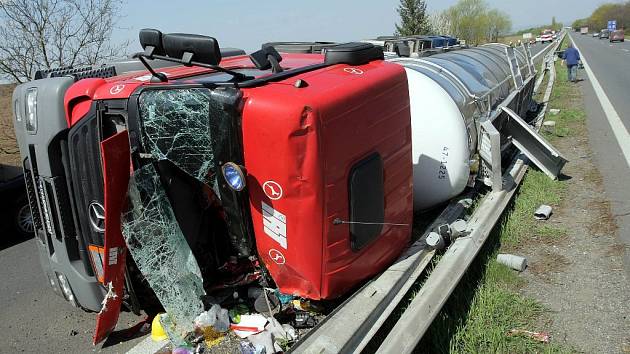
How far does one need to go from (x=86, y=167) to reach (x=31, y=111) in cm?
66

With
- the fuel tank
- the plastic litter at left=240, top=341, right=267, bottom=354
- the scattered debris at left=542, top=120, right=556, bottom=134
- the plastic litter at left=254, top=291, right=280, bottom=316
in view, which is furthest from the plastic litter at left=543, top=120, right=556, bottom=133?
the plastic litter at left=240, top=341, right=267, bottom=354

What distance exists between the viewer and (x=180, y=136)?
2.92m

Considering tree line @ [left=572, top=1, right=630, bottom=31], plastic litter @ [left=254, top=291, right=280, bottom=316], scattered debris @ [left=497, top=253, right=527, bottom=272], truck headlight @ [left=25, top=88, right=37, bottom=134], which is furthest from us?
tree line @ [left=572, top=1, right=630, bottom=31]

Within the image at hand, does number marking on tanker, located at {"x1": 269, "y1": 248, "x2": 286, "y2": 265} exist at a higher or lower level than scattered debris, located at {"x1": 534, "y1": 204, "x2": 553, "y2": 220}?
higher

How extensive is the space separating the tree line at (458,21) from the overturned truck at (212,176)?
3424 cm

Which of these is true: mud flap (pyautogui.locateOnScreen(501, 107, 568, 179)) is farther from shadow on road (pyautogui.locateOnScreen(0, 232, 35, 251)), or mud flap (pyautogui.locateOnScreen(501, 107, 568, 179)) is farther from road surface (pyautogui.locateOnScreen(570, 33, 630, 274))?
shadow on road (pyautogui.locateOnScreen(0, 232, 35, 251))

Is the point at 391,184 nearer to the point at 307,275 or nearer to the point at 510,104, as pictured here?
the point at 307,275

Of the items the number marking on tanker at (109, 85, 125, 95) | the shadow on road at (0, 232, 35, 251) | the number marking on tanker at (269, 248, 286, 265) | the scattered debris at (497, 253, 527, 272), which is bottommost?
the shadow on road at (0, 232, 35, 251)

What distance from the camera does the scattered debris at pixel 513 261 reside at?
14.1 feet

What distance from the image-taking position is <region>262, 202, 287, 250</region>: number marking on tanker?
2902mm

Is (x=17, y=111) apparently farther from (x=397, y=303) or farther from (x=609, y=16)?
(x=609, y=16)

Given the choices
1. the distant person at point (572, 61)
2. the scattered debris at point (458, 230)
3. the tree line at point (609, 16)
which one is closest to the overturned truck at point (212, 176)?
the scattered debris at point (458, 230)

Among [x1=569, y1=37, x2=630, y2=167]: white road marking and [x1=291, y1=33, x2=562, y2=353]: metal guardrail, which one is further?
[x1=569, y1=37, x2=630, y2=167]: white road marking

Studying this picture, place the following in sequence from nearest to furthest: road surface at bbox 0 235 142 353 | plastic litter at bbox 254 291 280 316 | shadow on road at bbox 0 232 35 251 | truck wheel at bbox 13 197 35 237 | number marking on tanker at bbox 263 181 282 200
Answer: number marking on tanker at bbox 263 181 282 200 → plastic litter at bbox 254 291 280 316 → road surface at bbox 0 235 142 353 → shadow on road at bbox 0 232 35 251 → truck wheel at bbox 13 197 35 237
